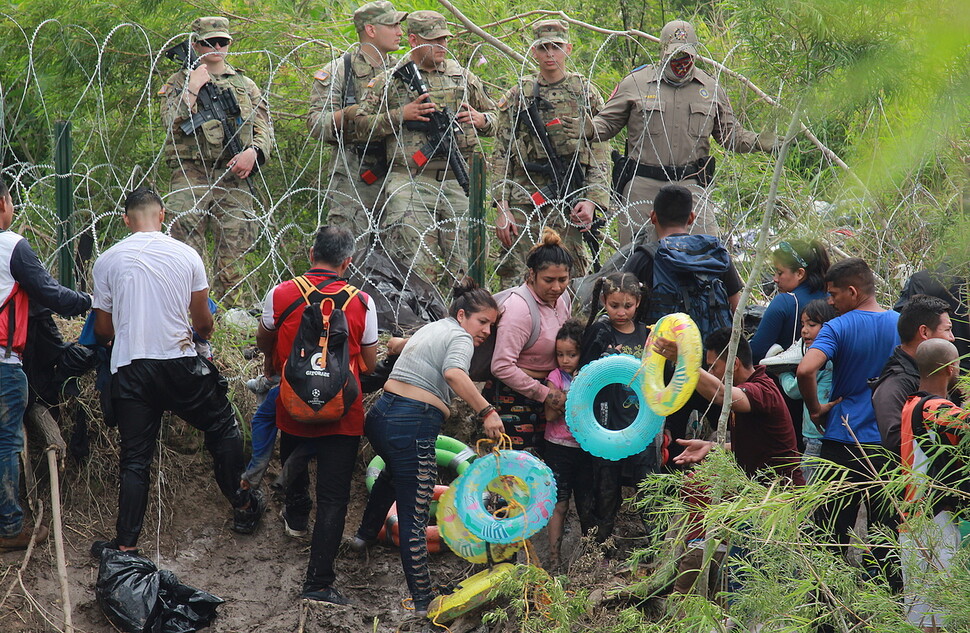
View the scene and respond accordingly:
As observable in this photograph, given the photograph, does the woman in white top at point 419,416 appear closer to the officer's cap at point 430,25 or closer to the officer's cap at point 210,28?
the officer's cap at point 430,25

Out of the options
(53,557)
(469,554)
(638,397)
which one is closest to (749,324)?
(638,397)

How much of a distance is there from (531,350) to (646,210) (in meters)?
1.64

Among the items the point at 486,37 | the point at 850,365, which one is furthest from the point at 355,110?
the point at 850,365

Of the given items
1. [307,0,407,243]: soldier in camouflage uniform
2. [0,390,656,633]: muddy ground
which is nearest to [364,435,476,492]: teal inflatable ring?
[0,390,656,633]: muddy ground

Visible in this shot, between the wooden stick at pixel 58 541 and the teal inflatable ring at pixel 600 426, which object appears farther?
the teal inflatable ring at pixel 600 426

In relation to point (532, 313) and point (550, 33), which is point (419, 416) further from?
point (550, 33)

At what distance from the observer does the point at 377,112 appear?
250 inches

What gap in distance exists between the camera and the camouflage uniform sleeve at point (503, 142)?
257 inches

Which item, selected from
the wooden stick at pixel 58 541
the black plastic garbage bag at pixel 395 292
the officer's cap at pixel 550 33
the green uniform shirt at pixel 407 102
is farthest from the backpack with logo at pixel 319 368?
the officer's cap at pixel 550 33

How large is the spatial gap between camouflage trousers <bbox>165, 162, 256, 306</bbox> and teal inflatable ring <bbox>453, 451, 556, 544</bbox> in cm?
235

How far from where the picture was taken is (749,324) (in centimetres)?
589

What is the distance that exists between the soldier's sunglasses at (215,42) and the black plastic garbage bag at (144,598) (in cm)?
334

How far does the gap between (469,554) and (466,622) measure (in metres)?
0.32

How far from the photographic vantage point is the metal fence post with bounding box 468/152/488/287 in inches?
244
